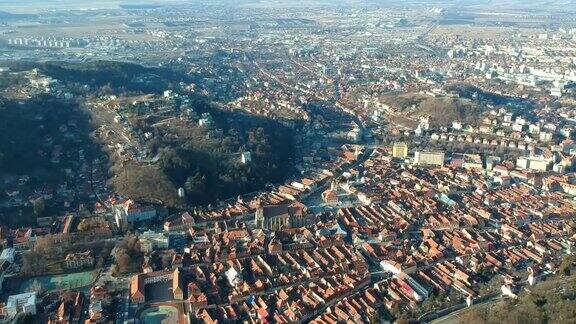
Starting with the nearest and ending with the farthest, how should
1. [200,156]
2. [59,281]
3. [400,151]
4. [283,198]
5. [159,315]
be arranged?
1. [159,315]
2. [59,281]
3. [283,198]
4. [200,156]
5. [400,151]

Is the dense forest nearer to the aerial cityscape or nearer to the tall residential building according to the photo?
the aerial cityscape

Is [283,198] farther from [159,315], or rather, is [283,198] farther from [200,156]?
[159,315]

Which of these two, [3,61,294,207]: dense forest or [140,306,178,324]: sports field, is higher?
[3,61,294,207]: dense forest

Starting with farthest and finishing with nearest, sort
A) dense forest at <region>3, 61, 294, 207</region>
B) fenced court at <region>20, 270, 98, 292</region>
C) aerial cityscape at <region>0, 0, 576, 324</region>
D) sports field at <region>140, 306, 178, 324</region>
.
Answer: dense forest at <region>3, 61, 294, 207</region>
fenced court at <region>20, 270, 98, 292</region>
aerial cityscape at <region>0, 0, 576, 324</region>
sports field at <region>140, 306, 178, 324</region>

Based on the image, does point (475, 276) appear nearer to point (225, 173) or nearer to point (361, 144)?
point (225, 173)

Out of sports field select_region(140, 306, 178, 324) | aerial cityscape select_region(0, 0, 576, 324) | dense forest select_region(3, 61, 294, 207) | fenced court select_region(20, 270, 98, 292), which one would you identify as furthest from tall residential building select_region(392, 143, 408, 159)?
fenced court select_region(20, 270, 98, 292)

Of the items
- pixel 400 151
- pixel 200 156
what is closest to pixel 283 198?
pixel 200 156

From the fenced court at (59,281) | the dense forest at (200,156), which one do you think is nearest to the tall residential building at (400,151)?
the dense forest at (200,156)

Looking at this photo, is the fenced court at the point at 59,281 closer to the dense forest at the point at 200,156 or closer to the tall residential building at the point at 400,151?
the dense forest at the point at 200,156
